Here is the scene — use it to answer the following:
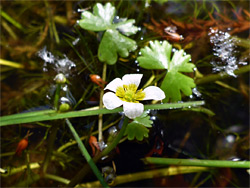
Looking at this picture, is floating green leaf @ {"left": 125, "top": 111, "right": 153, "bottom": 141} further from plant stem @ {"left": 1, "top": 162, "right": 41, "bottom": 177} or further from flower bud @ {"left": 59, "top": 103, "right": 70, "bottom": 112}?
plant stem @ {"left": 1, "top": 162, "right": 41, "bottom": 177}

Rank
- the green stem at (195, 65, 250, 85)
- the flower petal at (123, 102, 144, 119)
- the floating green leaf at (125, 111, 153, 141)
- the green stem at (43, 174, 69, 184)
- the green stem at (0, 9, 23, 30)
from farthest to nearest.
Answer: the green stem at (0, 9, 23, 30)
the green stem at (195, 65, 250, 85)
the green stem at (43, 174, 69, 184)
the floating green leaf at (125, 111, 153, 141)
the flower petal at (123, 102, 144, 119)

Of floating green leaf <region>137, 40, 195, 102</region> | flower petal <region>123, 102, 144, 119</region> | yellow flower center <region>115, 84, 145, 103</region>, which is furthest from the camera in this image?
floating green leaf <region>137, 40, 195, 102</region>

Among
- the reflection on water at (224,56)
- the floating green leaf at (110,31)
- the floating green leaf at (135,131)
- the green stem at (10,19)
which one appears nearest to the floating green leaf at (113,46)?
the floating green leaf at (110,31)

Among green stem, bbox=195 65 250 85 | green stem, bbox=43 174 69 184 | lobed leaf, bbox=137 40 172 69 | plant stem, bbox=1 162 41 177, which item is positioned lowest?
green stem, bbox=43 174 69 184

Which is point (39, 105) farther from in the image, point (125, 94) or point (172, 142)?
point (172, 142)

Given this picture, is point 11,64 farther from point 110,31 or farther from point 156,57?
point 156,57

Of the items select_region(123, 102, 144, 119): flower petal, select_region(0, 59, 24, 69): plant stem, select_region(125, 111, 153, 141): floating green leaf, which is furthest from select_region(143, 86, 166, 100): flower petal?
select_region(0, 59, 24, 69): plant stem

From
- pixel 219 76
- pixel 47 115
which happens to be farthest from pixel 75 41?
pixel 219 76
